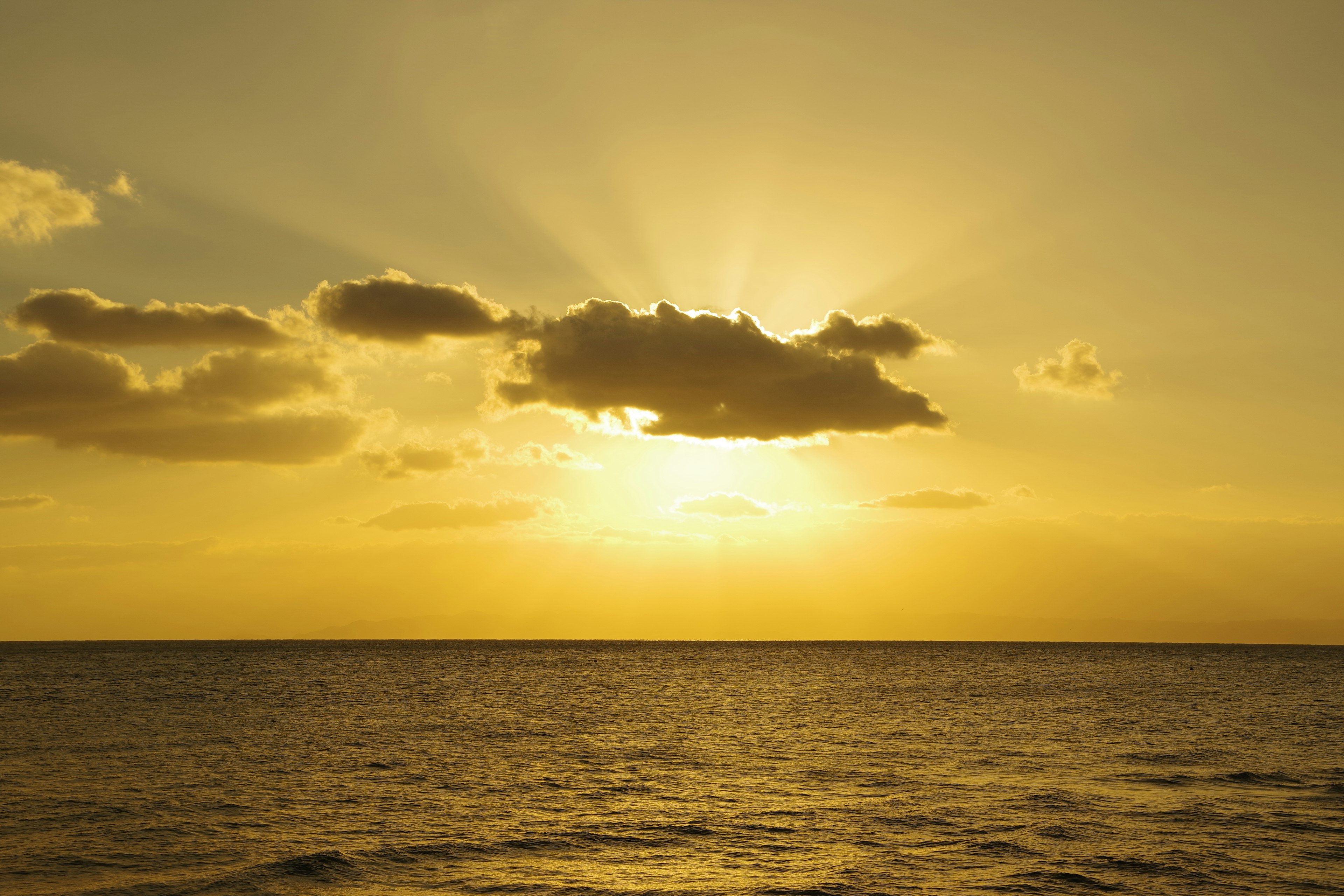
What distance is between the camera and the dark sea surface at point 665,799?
31.1 meters

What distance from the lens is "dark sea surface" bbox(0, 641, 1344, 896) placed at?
31062 mm

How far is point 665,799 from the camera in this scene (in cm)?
4412

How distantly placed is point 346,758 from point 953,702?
68.1 metres

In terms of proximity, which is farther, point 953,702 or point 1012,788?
point 953,702

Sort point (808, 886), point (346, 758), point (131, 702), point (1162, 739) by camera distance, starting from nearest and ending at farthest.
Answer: point (808, 886) → point (346, 758) → point (1162, 739) → point (131, 702)

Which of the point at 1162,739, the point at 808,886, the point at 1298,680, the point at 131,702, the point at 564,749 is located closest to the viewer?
the point at 808,886

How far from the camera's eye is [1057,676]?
523 feet

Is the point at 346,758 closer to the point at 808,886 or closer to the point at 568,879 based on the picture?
the point at 568,879

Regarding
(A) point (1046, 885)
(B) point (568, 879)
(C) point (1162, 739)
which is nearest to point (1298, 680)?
(C) point (1162, 739)

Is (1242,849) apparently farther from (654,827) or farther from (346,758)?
(346,758)

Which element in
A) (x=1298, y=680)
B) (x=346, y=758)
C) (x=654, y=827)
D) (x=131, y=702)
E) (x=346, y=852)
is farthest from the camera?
(x=1298, y=680)

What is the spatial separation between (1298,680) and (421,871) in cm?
17063

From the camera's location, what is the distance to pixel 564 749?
6203cm

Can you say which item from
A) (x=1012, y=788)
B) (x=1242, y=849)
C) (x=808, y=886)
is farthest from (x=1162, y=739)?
(x=808, y=886)
